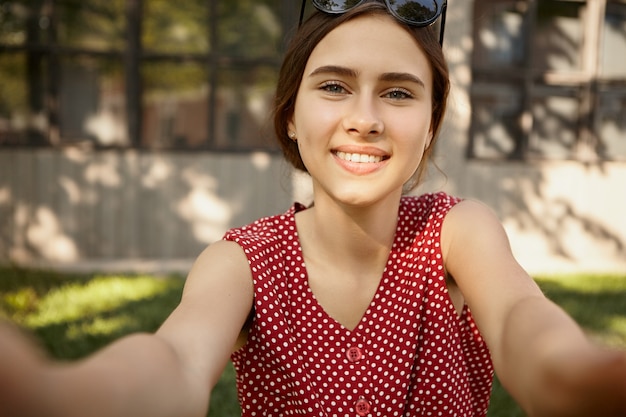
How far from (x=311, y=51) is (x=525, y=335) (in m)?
1.01

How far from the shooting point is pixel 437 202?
2.18 meters

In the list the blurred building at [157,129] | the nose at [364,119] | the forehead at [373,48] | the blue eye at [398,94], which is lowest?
the blurred building at [157,129]

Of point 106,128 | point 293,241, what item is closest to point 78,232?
point 106,128

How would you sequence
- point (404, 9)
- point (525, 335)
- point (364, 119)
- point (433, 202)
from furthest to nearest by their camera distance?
point (433, 202)
point (404, 9)
point (364, 119)
point (525, 335)

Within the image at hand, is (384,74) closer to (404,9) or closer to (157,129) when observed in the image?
(404,9)

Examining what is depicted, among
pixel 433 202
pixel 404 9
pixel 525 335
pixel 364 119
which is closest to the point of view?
pixel 525 335

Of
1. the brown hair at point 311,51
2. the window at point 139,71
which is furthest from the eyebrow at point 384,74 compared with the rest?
the window at point 139,71

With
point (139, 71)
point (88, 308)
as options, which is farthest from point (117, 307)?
point (139, 71)

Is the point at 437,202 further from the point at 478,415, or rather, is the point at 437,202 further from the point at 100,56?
the point at 100,56

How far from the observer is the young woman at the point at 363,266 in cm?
185

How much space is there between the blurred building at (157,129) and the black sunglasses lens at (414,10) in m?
5.07

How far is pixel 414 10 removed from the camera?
6.50 ft

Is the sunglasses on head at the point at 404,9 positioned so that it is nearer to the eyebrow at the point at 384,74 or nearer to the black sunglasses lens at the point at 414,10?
the black sunglasses lens at the point at 414,10

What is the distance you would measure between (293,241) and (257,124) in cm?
577
